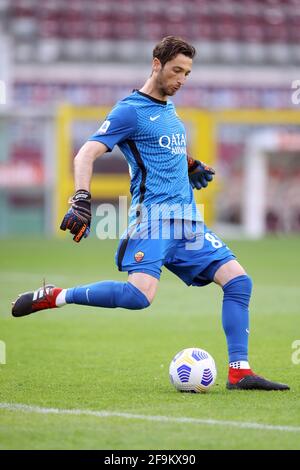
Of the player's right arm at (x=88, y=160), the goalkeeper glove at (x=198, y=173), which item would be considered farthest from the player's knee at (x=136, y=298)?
the goalkeeper glove at (x=198, y=173)

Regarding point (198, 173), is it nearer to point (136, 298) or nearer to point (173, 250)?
point (173, 250)

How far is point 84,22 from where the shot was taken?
35.9 metres

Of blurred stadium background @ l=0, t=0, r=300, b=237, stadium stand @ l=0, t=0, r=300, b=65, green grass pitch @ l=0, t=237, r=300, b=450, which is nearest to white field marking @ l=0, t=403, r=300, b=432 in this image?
green grass pitch @ l=0, t=237, r=300, b=450

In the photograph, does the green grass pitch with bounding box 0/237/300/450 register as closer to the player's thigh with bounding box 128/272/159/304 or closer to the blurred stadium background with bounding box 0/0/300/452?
the blurred stadium background with bounding box 0/0/300/452

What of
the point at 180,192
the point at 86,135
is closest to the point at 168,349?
the point at 180,192

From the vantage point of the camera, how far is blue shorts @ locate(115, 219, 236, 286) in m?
6.15

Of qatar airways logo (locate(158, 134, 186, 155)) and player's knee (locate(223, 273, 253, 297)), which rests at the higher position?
qatar airways logo (locate(158, 134, 186, 155))

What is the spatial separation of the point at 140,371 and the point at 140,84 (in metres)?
28.2

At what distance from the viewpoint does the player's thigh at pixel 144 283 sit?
239 inches

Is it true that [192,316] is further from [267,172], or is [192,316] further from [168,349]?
[267,172]

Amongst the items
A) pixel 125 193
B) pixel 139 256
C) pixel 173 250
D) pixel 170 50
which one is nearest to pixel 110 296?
pixel 139 256

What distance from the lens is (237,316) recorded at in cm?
634

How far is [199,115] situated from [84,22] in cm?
802

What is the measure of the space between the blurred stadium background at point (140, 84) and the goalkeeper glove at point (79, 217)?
2254cm
